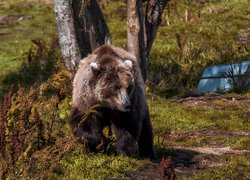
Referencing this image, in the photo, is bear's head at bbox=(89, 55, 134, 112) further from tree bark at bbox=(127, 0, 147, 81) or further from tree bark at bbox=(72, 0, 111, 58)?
tree bark at bbox=(127, 0, 147, 81)

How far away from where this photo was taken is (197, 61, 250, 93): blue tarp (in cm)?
1802

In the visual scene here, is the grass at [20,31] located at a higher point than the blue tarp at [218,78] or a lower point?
higher

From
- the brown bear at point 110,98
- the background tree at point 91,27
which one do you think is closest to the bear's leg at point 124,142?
the brown bear at point 110,98

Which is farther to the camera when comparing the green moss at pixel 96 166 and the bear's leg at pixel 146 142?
the bear's leg at pixel 146 142

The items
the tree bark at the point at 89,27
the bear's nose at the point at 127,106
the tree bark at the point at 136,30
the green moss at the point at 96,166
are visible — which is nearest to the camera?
the green moss at the point at 96,166

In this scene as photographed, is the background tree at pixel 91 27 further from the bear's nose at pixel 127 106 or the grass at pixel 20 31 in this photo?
the grass at pixel 20 31

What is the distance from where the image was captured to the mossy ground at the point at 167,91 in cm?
840

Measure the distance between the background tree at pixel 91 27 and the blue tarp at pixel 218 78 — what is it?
10.6 feet

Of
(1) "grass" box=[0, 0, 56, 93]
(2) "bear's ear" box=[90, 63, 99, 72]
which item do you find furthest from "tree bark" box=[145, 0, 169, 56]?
(2) "bear's ear" box=[90, 63, 99, 72]

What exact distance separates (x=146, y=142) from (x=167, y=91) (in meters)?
8.69

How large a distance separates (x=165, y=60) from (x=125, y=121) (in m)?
12.1

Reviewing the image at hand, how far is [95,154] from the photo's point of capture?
905 centimetres

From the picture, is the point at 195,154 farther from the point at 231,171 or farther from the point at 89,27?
the point at 89,27

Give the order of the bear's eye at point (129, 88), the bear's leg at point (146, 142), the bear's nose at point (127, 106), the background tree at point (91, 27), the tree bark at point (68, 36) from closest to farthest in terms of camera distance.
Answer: the bear's nose at point (127, 106) → the bear's eye at point (129, 88) → the bear's leg at point (146, 142) → the tree bark at point (68, 36) → the background tree at point (91, 27)
